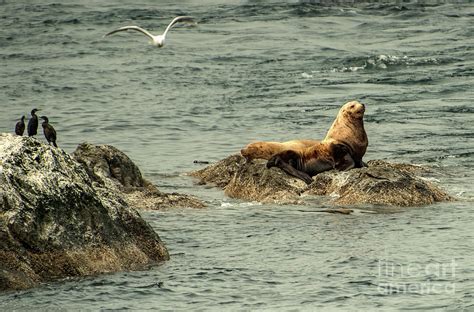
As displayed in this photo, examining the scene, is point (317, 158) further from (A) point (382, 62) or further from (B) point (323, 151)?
(A) point (382, 62)

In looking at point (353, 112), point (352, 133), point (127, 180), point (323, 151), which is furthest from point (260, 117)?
point (127, 180)

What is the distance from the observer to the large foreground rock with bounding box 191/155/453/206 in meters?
15.1

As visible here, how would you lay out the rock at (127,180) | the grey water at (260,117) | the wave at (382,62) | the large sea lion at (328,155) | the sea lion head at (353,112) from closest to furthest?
the grey water at (260,117), the rock at (127,180), the large sea lion at (328,155), the sea lion head at (353,112), the wave at (382,62)

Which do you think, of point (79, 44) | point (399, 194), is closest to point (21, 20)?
point (79, 44)

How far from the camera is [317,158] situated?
1697 cm

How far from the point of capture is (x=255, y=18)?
43438 mm

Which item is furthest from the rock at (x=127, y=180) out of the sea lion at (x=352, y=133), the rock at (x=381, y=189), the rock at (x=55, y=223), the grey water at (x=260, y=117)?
the rock at (x=55, y=223)

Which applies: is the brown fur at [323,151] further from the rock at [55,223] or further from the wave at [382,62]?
the wave at [382,62]

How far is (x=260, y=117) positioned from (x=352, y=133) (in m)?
9.77

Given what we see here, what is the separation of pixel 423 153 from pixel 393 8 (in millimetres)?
25015

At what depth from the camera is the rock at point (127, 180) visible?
15156mm

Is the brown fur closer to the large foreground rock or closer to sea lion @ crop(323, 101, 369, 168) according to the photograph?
sea lion @ crop(323, 101, 369, 168)

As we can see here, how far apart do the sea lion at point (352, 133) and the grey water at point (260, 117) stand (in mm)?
1204

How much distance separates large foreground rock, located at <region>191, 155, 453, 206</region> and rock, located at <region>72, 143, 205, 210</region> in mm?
796
